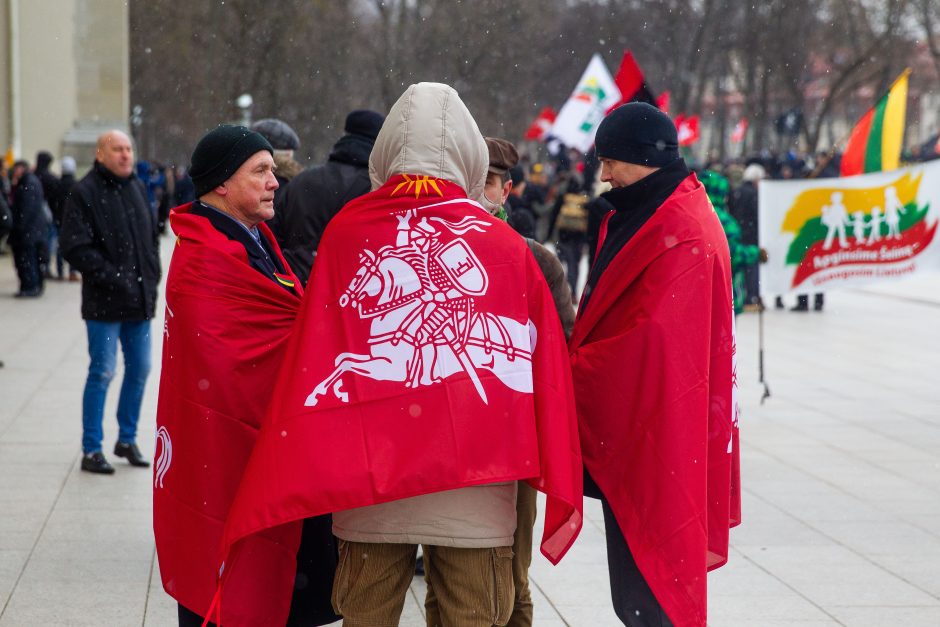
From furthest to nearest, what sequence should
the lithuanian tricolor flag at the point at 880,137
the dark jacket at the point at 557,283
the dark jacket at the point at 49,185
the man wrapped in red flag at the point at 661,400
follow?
the dark jacket at the point at 49,185, the lithuanian tricolor flag at the point at 880,137, the dark jacket at the point at 557,283, the man wrapped in red flag at the point at 661,400

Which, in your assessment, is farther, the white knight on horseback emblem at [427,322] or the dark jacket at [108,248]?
the dark jacket at [108,248]

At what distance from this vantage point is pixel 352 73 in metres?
54.3

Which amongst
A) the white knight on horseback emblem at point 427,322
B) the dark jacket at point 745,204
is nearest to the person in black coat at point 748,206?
the dark jacket at point 745,204

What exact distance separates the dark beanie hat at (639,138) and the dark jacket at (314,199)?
7.14 ft

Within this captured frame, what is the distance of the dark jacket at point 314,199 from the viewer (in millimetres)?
6016

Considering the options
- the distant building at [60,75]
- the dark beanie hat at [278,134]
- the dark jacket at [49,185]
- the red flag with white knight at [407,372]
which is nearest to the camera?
the red flag with white knight at [407,372]

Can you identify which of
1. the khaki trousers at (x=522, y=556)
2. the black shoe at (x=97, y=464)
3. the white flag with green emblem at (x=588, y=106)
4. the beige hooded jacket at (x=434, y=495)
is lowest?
the black shoe at (x=97, y=464)

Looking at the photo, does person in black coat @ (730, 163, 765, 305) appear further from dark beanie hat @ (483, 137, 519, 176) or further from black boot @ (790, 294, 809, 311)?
dark beanie hat @ (483, 137, 519, 176)

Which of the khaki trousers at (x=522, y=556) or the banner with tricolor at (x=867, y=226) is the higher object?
the banner with tricolor at (x=867, y=226)

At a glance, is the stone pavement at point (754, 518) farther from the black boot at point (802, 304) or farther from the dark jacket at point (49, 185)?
the dark jacket at point (49, 185)

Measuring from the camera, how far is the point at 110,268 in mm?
6973

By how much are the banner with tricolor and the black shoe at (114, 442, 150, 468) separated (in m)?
5.96

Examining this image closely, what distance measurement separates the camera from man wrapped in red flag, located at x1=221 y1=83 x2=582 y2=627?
317cm

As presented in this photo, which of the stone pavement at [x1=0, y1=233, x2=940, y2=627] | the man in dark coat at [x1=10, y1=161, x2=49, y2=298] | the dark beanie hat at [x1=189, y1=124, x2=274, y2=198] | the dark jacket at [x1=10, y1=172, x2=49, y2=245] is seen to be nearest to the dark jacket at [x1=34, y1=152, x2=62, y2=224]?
the dark jacket at [x1=10, y1=172, x2=49, y2=245]
